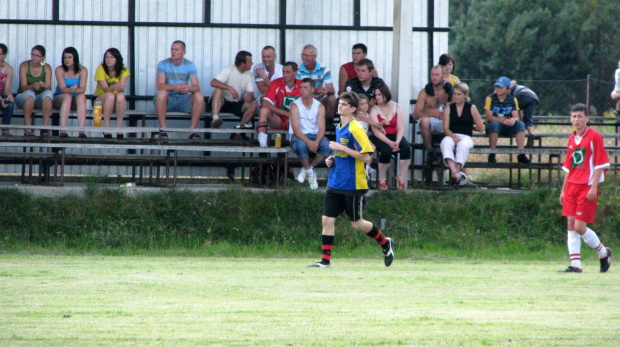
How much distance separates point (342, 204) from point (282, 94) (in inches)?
192

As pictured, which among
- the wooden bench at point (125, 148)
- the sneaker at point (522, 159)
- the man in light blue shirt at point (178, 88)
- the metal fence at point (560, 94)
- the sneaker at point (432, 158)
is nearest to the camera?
the wooden bench at point (125, 148)

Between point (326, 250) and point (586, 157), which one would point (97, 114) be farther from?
point (586, 157)

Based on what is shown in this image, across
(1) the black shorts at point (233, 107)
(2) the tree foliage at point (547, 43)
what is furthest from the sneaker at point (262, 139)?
(2) the tree foliage at point (547, 43)

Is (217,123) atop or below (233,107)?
below

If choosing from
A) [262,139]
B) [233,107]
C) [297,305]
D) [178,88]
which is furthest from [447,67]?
[297,305]

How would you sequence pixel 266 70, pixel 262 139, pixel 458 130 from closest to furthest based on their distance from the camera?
pixel 262 139, pixel 458 130, pixel 266 70

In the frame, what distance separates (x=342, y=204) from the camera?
408 inches

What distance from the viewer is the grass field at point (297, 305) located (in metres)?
6.03

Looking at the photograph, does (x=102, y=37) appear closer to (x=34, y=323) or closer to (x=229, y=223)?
(x=229, y=223)

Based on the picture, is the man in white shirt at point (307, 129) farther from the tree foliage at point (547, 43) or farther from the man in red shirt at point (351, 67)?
the tree foliage at point (547, 43)

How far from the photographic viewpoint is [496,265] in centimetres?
1118

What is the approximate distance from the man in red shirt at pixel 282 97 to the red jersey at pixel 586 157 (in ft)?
18.7

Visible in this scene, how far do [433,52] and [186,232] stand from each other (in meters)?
6.36

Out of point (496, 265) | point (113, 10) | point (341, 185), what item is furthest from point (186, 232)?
point (113, 10)
